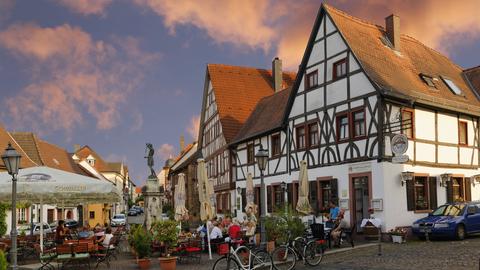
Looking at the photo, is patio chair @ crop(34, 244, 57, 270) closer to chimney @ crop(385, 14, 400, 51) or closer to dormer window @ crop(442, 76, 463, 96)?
chimney @ crop(385, 14, 400, 51)

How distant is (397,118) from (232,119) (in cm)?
1777

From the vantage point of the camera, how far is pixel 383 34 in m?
27.0

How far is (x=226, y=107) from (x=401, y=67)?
16390 mm

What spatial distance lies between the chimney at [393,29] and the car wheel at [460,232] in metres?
9.75

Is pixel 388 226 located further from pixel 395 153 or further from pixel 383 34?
pixel 383 34

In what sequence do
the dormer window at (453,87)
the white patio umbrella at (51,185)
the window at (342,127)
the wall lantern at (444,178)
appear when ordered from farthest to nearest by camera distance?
the dormer window at (453,87) < the window at (342,127) < the wall lantern at (444,178) < the white patio umbrella at (51,185)

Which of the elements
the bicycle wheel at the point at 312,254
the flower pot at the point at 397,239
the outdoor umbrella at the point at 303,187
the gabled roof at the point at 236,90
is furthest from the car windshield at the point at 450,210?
the gabled roof at the point at 236,90

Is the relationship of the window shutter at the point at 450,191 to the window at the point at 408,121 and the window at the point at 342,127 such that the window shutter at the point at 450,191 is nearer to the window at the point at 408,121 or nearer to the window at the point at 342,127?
the window at the point at 408,121

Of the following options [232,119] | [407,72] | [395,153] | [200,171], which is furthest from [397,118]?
[232,119]

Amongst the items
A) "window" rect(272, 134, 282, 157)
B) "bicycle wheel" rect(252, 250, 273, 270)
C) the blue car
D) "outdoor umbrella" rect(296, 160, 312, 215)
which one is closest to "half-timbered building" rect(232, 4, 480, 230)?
"window" rect(272, 134, 282, 157)

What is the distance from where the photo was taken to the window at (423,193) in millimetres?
21986

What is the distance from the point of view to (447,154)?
23766 mm

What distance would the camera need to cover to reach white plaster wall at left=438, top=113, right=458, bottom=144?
23594 mm

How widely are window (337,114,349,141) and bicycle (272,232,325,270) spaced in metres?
8.60
